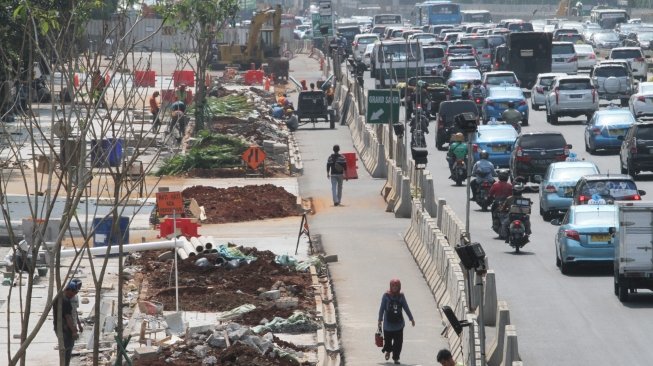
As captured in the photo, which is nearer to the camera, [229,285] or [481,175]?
[229,285]

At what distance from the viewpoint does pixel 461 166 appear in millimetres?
44688

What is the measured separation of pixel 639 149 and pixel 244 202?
10.1m

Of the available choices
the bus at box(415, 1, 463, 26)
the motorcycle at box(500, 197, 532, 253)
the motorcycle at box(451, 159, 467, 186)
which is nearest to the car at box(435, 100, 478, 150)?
the motorcycle at box(451, 159, 467, 186)

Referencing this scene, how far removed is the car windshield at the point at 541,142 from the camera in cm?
4366

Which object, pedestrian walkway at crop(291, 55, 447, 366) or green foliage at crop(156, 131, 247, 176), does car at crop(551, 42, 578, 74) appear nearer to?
pedestrian walkway at crop(291, 55, 447, 366)

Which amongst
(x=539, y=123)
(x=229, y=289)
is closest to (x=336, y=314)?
(x=229, y=289)

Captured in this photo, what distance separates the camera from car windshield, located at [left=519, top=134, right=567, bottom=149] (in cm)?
4366

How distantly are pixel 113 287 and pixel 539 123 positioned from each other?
107ft

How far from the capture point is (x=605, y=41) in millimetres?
100500

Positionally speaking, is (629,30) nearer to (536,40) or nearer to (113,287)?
(536,40)

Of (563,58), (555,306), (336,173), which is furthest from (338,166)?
(563,58)

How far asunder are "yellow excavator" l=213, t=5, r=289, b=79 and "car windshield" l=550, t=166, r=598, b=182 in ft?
176

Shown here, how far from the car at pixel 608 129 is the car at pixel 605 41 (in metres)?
49.8

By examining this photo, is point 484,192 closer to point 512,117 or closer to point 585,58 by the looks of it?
point 512,117
